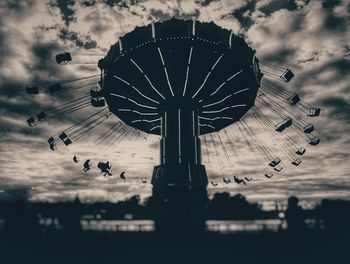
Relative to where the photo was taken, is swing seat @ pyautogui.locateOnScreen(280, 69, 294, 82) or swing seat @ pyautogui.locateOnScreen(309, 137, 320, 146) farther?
swing seat @ pyautogui.locateOnScreen(309, 137, 320, 146)

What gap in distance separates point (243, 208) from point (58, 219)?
16.4 metres

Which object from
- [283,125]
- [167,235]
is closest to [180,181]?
[167,235]

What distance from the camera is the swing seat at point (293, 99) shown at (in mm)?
33019

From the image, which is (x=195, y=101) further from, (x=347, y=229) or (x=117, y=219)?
(x=347, y=229)

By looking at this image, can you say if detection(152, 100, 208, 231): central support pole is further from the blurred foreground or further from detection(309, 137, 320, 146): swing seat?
detection(309, 137, 320, 146): swing seat

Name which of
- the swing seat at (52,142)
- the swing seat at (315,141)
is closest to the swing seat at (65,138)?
the swing seat at (52,142)

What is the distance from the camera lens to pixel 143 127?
143 ft

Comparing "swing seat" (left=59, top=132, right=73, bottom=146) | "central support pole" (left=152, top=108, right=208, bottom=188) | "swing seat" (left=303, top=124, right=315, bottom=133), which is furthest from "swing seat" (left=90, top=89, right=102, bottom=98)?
"swing seat" (left=303, top=124, right=315, bottom=133)

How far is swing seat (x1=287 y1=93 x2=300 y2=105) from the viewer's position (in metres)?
33.0

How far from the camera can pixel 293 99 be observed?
3312 centimetres

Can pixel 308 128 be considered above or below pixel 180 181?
above

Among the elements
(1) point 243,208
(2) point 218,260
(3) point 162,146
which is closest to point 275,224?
(1) point 243,208

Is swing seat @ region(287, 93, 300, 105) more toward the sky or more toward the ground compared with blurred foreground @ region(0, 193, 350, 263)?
more toward the sky

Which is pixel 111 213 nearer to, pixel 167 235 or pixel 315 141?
pixel 167 235
